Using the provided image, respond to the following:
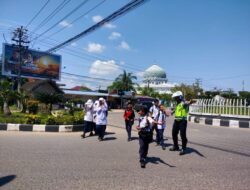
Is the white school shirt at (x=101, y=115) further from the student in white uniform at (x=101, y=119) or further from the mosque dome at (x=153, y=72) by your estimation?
the mosque dome at (x=153, y=72)

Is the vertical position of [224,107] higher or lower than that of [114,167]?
higher

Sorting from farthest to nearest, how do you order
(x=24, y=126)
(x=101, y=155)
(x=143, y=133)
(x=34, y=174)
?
(x=24, y=126) < (x=101, y=155) < (x=143, y=133) < (x=34, y=174)

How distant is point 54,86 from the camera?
1809 inches

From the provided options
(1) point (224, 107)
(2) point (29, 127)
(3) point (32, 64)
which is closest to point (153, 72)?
(3) point (32, 64)

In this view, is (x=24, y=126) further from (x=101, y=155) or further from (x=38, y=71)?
(x=38, y=71)

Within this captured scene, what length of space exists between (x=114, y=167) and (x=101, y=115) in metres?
4.72

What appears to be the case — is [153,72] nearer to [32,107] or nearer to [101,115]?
[32,107]

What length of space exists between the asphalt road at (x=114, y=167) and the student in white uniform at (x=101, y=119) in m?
1.21

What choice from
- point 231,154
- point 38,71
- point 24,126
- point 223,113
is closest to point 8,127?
point 24,126

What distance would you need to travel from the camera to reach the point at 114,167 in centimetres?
691

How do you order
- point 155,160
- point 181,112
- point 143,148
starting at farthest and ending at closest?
point 181,112
point 155,160
point 143,148

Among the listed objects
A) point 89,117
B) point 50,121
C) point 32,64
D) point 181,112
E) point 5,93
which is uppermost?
point 32,64

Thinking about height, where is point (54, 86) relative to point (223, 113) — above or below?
above

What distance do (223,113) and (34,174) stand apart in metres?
18.0
